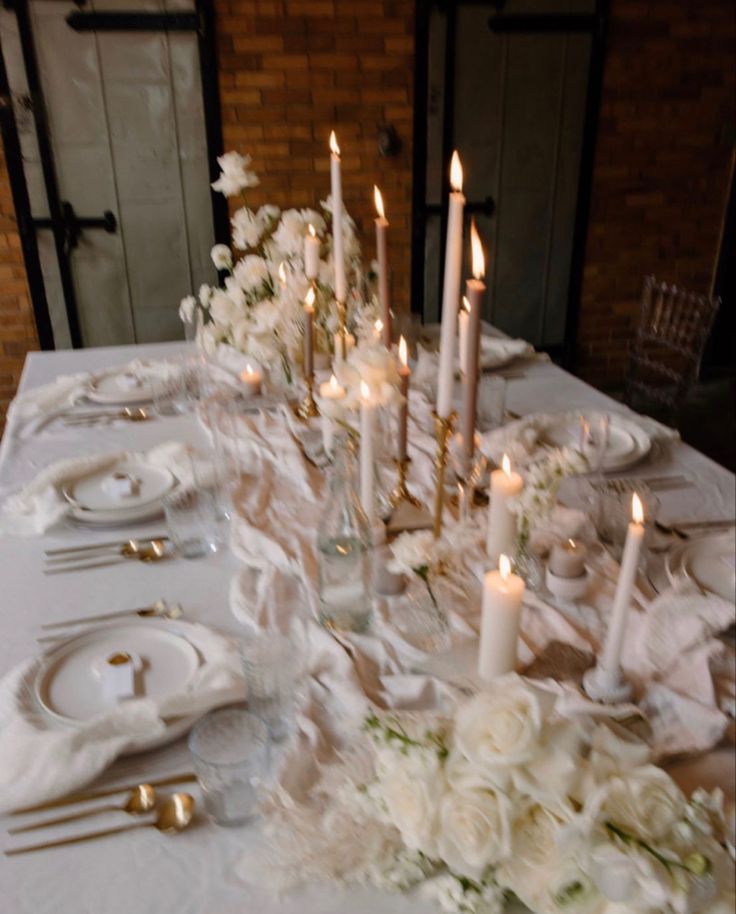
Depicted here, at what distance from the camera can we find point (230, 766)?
86 centimetres

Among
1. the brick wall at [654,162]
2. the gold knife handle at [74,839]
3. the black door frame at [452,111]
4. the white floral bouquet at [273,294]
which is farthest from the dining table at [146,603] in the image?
the brick wall at [654,162]

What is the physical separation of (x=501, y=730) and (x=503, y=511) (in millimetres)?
529

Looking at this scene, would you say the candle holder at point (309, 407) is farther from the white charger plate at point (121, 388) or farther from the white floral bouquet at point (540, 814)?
the white floral bouquet at point (540, 814)

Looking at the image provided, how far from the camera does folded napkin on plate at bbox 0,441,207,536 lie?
57.4 inches

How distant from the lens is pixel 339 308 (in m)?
1.56

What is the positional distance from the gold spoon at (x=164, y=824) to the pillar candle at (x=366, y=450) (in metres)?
0.49

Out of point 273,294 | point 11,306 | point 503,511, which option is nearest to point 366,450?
point 503,511

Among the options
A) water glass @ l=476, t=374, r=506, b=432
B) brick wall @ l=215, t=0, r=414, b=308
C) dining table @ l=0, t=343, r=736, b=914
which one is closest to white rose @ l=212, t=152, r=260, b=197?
dining table @ l=0, t=343, r=736, b=914

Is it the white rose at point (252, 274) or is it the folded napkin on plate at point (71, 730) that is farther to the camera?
the white rose at point (252, 274)

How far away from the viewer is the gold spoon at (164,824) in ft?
2.79

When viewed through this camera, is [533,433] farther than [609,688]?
Yes

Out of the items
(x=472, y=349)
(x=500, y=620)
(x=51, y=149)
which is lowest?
(x=500, y=620)

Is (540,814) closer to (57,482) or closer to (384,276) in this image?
(384,276)

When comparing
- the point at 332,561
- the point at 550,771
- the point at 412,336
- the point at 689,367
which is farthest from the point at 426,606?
the point at 689,367
